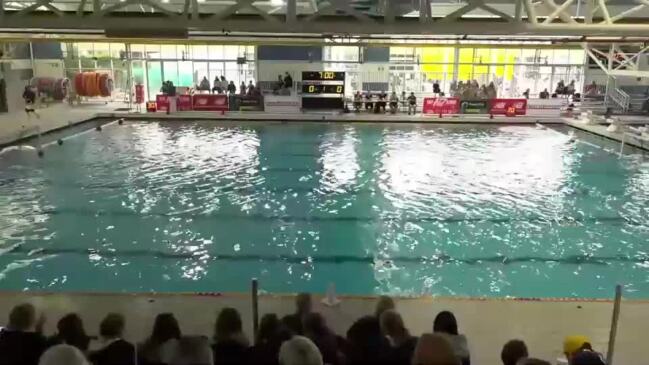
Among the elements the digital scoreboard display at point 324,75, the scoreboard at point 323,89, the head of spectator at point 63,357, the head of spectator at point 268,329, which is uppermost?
the digital scoreboard display at point 324,75

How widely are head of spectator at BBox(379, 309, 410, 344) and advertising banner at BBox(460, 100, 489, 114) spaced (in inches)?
848

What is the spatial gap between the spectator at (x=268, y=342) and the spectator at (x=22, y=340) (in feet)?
3.95

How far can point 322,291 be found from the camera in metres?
6.94

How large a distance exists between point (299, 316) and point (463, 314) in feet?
7.79

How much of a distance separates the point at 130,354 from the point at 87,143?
1490 cm

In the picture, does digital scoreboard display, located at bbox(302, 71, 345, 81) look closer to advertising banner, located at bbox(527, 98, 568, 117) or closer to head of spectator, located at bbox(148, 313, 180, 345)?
advertising banner, located at bbox(527, 98, 568, 117)

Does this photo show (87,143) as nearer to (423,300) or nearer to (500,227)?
(500,227)

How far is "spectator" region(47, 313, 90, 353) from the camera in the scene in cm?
331

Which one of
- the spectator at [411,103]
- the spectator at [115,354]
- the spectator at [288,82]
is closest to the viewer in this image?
the spectator at [115,354]

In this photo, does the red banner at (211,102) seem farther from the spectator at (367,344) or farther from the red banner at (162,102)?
the spectator at (367,344)

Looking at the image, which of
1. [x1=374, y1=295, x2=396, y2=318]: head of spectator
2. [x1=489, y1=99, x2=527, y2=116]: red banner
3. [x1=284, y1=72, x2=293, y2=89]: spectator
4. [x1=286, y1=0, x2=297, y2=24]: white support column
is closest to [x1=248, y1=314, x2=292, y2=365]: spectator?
[x1=374, y1=295, x2=396, y2=318]: head of spectator

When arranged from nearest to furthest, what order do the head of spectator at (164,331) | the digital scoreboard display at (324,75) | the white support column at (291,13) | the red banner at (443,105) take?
the head of spectator at (164,331) → the white support column at (291,13) → the digital scoreboard display at (324,75) → the red banner at (443,105)

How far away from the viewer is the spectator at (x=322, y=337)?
10.8 ft

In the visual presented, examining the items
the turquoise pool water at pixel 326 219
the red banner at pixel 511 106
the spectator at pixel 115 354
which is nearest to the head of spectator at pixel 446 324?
the spectator at pixel 115 354
